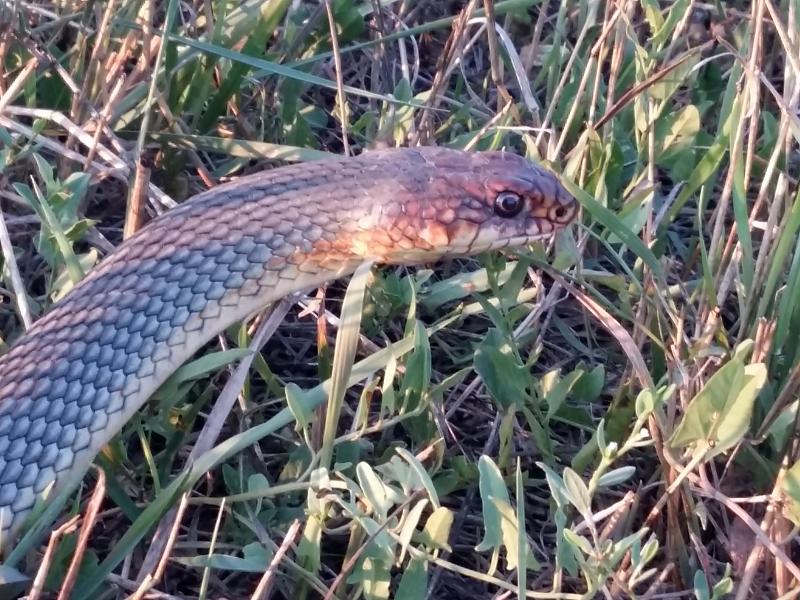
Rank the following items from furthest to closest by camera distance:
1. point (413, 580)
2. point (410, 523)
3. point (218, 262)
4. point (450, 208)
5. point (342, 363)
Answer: point (450, 208)
point (218, 262)
point (342, 363)
point (413, 580)
point (410, 523)

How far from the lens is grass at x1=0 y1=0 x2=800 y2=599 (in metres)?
2.24

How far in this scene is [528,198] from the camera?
282cm

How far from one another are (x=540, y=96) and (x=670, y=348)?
132 cm

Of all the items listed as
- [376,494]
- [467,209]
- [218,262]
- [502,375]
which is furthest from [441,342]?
[376,494]

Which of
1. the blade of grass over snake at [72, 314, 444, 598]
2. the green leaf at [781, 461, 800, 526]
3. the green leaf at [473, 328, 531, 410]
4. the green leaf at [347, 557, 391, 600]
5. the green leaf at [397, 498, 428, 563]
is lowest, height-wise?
the green leaf at [781, 461, 800, 526]

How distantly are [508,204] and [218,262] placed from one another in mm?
685

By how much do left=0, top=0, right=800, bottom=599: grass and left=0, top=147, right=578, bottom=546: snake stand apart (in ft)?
0.27

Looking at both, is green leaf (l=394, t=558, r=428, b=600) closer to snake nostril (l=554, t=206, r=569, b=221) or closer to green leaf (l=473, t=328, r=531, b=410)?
green leaf (l=473, t=328, r=531, b=410)

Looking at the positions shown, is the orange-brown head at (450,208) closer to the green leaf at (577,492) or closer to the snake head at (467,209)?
the snake head at (467,209)

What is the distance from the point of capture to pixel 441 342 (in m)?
3.01

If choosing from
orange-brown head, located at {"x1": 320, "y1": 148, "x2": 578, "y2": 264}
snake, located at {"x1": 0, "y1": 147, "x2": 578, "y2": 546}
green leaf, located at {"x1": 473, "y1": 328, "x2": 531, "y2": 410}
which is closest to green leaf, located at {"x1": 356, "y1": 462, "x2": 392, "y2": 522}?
green leaf, located at {"x1": 473, "y1": 328, "x2": 531, "y2": 410}

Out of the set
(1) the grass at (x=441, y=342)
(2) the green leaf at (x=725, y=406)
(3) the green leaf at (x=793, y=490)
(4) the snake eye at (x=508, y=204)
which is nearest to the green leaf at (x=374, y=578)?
(1) the grass at (x=441, y=342)

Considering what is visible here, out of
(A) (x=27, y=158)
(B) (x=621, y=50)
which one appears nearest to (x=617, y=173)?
(B) (x=621, y=50)

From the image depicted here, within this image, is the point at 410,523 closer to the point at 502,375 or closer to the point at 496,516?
the point at 496,516
